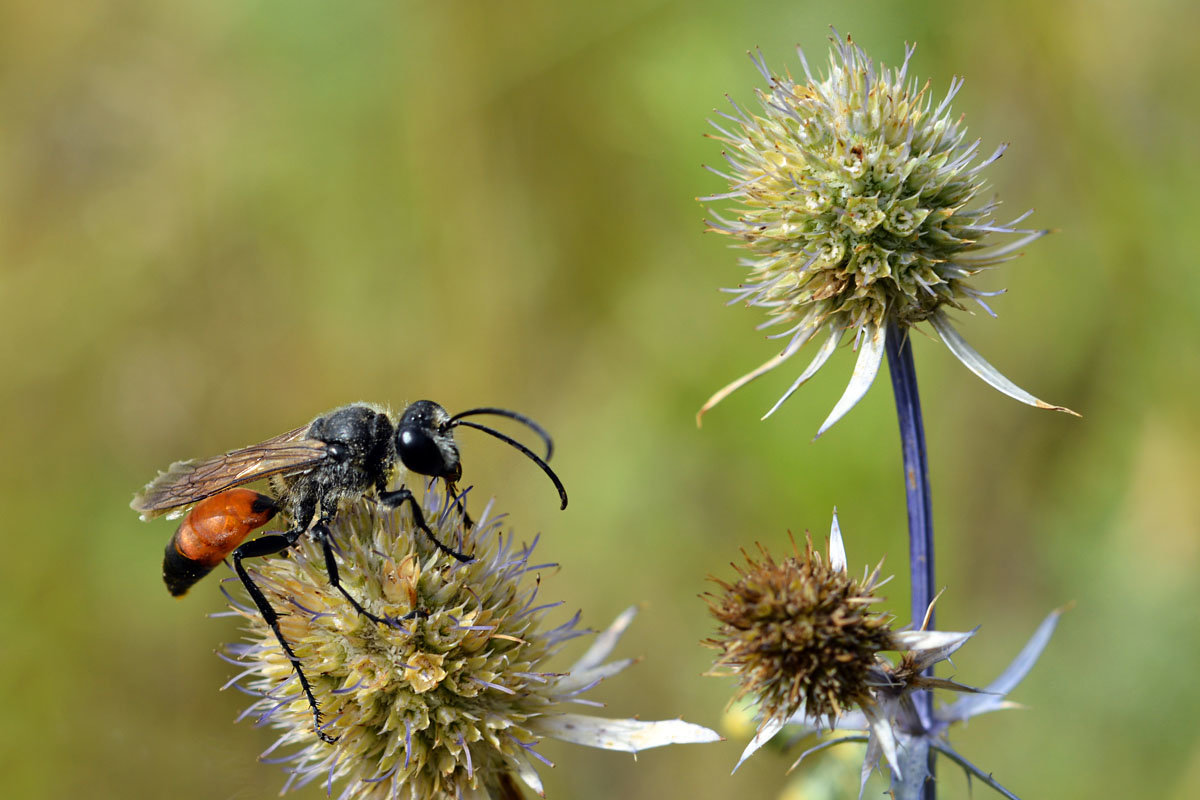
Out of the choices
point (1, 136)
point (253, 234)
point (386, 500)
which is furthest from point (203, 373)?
point (386, 500)

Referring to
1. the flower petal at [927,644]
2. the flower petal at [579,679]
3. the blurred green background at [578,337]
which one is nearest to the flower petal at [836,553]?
the flower petal at [927,644]

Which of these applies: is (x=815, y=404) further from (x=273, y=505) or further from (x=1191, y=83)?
(x=273, y=505)

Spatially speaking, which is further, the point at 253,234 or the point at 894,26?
the point at 253,234

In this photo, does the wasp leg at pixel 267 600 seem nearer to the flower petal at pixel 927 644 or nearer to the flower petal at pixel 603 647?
the flower petal at pixel 603 647

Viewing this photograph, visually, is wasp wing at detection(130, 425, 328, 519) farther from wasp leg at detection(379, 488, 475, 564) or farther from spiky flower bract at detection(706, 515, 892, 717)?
spiky flower bract at detection(706, 515, 892, 717)

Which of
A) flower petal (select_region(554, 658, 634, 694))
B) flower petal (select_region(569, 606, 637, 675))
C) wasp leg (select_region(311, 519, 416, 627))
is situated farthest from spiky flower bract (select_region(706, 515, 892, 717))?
wasp leg (select_region(311, 519, 416, 627))

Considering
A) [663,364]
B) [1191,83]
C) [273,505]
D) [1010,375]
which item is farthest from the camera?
[663,364]
